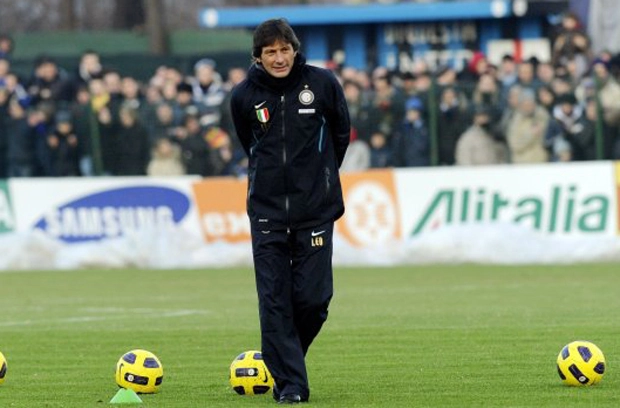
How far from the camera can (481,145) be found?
986 inches

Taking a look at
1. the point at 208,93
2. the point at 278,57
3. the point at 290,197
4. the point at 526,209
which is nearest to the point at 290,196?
the point at 290,197

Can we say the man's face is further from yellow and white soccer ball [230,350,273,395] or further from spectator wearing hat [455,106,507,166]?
spectator wearing hat [455,106,507,166]

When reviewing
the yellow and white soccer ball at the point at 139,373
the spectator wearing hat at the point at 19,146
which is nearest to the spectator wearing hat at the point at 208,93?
the spectator wearing hat at the point at 19,146

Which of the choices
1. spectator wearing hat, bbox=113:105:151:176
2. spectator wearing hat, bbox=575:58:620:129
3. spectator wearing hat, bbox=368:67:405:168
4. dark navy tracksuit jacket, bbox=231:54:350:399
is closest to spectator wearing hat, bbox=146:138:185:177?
spectator wearing hat, bbox=113:105:151:176

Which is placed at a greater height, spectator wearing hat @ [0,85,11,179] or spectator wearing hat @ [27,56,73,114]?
spectator wearing hat @ [27,56,73,114]

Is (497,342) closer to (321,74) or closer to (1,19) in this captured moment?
(321,74)

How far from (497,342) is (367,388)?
9.94 feet

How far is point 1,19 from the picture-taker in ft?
217

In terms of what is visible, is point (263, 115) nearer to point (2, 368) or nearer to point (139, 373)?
point (139, 373)

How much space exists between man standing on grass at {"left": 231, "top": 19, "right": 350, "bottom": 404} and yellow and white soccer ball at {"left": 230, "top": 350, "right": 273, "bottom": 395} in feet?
1.31

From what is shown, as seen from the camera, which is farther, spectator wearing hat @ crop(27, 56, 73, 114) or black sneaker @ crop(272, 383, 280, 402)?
spectator wearing hat @ crop(27, 56, 73, 114)

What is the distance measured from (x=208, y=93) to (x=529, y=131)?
497cm

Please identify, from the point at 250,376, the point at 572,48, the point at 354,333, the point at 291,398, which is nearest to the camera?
the point at 291,398

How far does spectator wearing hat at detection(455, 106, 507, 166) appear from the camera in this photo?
24984mm
